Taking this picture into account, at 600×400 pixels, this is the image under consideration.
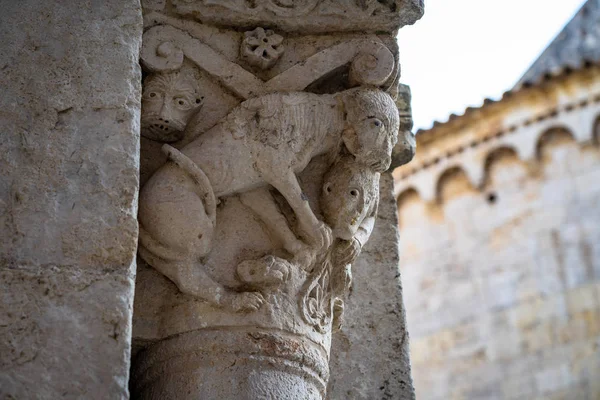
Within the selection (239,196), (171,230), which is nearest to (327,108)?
(239,196)

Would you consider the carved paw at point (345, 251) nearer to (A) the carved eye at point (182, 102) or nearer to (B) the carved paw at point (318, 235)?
(B) the carved paw at point (318, 235)

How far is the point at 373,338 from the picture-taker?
3299mm

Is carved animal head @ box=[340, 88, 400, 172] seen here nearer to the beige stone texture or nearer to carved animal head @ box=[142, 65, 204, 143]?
carved animal head @ box=[142, 65, 204, 143]

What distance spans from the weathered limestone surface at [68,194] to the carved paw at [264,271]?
348mm

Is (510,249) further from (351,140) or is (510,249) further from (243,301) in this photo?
(243,301)

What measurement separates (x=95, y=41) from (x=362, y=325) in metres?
1.12

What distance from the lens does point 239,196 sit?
288cm

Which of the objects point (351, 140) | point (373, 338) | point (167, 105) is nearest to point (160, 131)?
point (167, 105)

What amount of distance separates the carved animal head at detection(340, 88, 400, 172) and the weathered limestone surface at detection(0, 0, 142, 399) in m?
0.56

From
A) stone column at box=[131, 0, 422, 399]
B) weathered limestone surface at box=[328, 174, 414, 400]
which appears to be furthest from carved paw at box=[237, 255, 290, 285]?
weathered limestone surface at box=[328, 174, 414, 400]

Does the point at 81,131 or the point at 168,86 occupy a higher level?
the point at 168,86

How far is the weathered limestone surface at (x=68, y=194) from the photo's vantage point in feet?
7.72

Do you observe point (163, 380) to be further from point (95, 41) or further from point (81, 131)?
point (95, 41)

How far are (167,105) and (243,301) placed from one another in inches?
21.3
